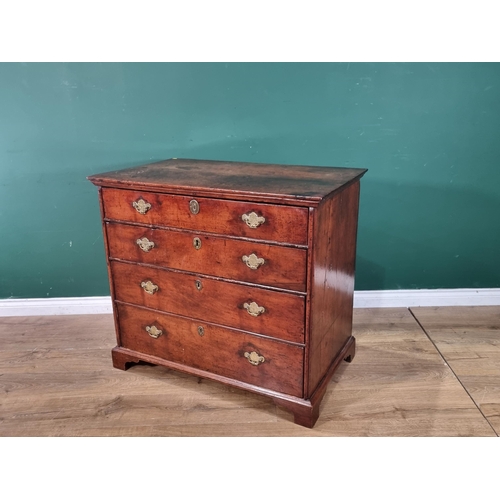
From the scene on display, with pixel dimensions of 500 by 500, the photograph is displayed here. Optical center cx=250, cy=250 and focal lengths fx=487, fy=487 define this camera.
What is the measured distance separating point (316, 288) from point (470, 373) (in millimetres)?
908

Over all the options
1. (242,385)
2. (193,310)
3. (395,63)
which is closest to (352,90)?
(395,63)

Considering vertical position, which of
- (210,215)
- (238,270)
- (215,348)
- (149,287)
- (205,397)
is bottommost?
(205,397)

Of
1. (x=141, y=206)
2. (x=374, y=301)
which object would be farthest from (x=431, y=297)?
(x=141, y=206)

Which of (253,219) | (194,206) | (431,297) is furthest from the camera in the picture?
(431,297)

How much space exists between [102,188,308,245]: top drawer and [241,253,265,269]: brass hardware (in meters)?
0.07

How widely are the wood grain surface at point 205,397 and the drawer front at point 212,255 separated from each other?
535 millimetres

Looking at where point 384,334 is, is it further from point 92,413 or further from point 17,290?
point 17,290

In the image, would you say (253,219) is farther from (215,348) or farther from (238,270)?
(215,348)

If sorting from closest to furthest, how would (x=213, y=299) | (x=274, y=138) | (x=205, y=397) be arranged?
(x=213, y=299), (x=205, y=397), (x=274, y=138)

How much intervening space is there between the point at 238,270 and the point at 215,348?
0.38 metres

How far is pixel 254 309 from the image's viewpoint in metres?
1.78

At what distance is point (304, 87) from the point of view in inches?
92.6

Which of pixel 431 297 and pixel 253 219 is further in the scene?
pixel 431 297

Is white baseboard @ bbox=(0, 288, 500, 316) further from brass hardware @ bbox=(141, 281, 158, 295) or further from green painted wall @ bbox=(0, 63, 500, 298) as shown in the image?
brass hardware @ bbox=(141, 281, 158, 295)
